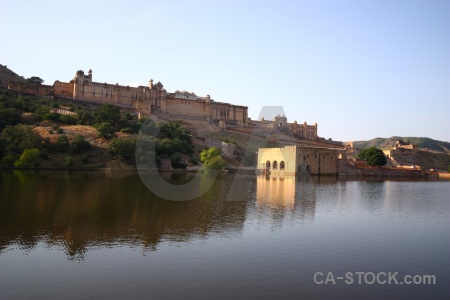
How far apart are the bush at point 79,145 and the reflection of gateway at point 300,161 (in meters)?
18.9

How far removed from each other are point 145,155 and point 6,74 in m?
52.4

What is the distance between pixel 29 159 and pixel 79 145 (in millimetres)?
5981

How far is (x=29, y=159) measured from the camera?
3394cm

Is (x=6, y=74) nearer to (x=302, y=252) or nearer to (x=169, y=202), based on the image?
(x=169, y=202)

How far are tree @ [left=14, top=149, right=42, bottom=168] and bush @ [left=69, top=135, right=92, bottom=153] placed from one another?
181 inches

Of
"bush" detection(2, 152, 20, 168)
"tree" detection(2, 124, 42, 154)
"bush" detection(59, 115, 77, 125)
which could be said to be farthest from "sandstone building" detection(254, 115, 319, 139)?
"bush" detection(2, 152, 20, 168)

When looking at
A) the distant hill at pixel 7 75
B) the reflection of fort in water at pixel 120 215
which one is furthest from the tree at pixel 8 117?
the distant hill at pixel 7 75

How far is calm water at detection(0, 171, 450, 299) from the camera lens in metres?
7.23

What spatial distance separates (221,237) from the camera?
11.0 metres

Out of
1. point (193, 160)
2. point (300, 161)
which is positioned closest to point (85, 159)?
point (193, 160)

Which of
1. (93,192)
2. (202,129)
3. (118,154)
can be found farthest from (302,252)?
(202,129)

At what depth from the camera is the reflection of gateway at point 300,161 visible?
133 feet

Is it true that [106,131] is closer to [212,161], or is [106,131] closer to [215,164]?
[212,161]

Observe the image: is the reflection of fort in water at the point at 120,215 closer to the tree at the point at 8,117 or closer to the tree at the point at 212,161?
the tree at the point at 212,161
